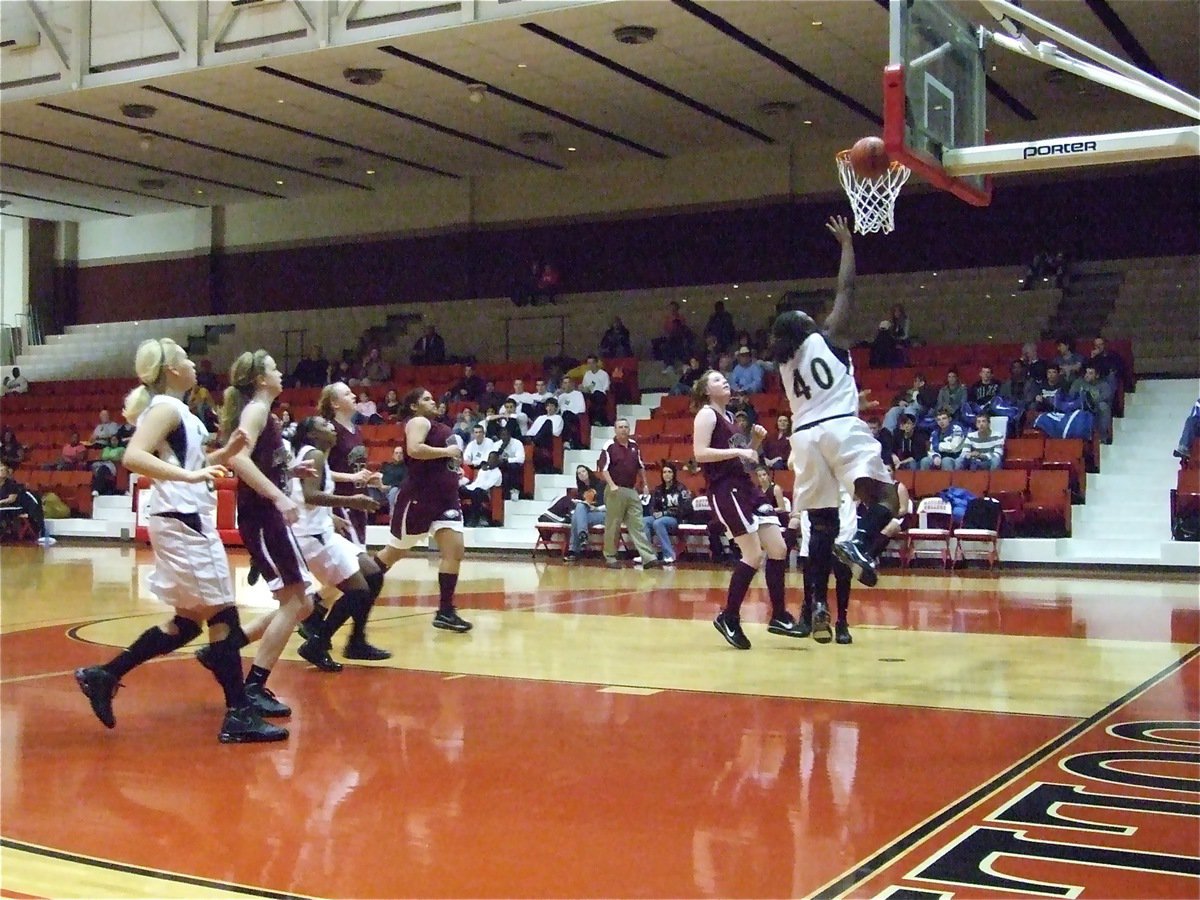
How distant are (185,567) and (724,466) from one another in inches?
150

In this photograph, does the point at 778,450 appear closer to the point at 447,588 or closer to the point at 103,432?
the point at 447,588

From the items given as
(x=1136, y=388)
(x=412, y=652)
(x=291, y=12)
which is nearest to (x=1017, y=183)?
(x=1136, y=388)

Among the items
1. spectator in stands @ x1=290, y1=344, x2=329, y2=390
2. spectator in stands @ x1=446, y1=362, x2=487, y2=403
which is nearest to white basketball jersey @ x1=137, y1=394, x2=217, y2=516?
spectator in stands @ x1=446, y1=362, x2=487, y2=403

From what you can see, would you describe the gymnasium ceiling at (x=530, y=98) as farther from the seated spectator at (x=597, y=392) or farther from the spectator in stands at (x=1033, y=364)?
the seated spectator at (x=597, y=392)

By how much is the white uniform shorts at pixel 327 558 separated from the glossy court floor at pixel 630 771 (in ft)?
1.83

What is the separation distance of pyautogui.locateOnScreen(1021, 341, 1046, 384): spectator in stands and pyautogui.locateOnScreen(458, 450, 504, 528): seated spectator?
751 centimetres

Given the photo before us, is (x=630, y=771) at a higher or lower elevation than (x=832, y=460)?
lower

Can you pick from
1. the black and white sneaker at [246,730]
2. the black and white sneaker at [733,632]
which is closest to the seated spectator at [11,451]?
the black and white sneaker at [733,632]

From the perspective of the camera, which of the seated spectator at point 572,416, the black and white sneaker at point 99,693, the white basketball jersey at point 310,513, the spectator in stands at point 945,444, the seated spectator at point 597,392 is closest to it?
the black and white sneaker at point 99,693

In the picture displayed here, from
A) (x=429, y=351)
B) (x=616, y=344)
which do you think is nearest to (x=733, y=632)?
(x=616, y=344)

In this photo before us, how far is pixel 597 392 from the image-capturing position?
20594 millimetres

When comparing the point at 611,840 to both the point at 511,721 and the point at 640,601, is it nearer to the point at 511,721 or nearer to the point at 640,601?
the point at 511,721

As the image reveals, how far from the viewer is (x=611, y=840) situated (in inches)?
152

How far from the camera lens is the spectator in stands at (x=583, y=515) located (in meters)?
17.0
